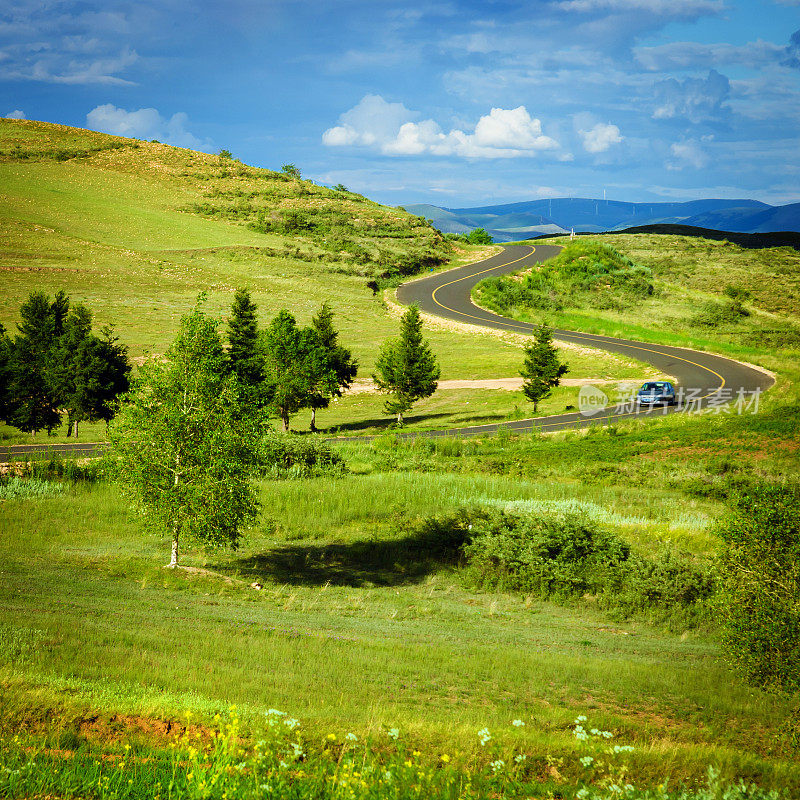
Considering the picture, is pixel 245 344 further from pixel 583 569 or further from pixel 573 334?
pixel 573 334

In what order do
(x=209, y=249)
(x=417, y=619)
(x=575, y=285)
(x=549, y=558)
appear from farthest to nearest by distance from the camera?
(x=209, y=249) → (x=575, y=285) → (x=549, y=558) → (x=417, y=619)

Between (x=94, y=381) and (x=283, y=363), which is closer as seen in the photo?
(x=94, y=381)

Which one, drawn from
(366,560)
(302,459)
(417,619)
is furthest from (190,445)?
(302,459)

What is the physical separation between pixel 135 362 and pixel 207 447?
37.9 metres

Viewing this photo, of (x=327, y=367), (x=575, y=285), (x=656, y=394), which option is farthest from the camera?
(x=575, y=285)

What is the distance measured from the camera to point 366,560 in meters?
23.3

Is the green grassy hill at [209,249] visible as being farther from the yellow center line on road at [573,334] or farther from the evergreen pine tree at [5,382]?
the yellow center line on road at [573,334]

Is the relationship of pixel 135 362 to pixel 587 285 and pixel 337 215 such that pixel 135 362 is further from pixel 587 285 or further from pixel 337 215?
pixel 337 215

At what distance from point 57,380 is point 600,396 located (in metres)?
37.7

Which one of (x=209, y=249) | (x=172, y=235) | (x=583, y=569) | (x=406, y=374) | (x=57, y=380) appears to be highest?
(x=172, y=235)

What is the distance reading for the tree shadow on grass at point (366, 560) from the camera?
21.0 meters

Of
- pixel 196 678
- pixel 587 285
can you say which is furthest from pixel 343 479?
pixel 587 285

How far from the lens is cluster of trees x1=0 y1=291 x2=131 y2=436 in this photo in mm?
42438

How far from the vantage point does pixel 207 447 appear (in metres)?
19.5
